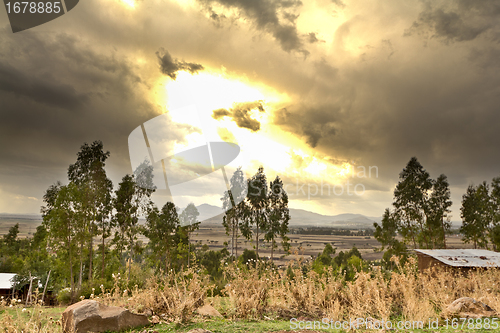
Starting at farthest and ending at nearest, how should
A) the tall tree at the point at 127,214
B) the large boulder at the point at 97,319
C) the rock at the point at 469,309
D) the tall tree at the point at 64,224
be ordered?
the tall tree at the point at 127,214 < the tall tree at the point at 64,224 < the rock at the point at 469,309 < the large boulder at the point at 97,319

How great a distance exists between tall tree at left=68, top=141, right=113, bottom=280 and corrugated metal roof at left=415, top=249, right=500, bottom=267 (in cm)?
2090

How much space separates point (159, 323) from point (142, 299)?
1169mm

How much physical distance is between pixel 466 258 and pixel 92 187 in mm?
23342

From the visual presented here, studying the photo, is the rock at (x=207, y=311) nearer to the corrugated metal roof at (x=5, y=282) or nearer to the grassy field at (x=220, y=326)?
the grassy field at (x=220, y=326)

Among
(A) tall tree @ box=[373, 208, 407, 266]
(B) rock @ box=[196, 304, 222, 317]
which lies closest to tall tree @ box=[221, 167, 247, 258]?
(A) tall tree @ box=[373, 208, 407, 266]

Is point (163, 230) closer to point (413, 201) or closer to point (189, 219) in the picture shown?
point (189, 219)

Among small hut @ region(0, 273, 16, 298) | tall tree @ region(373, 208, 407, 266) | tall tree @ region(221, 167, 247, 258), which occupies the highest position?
tall tree @ region(221, 167, 247, 258)

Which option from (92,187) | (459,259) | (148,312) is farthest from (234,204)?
(148,312)

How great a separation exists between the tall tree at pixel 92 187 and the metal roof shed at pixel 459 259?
20.4m

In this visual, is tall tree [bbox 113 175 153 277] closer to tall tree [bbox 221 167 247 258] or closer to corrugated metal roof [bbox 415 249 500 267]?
tall tree [bbox 221 167 247 258]

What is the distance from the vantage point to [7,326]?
4426mm

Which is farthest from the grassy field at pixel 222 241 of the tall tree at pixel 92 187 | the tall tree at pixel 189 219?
the tall tree at pixel 92 187

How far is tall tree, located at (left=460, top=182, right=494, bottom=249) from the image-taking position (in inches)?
1115

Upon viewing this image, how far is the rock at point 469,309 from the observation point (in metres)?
6.19
